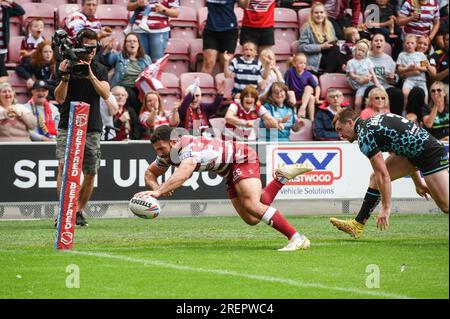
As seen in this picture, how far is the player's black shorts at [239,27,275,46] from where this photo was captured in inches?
769

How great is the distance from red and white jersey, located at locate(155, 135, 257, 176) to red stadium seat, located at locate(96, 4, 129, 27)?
7.92m

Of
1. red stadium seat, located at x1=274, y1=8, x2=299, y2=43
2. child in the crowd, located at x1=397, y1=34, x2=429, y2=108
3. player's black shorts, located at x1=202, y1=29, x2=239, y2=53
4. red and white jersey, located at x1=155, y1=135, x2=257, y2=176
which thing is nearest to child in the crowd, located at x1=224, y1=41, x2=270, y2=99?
player's black shorts, located at x1=202, y1=29, x2=239, y2=53

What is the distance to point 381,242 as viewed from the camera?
43.0ft

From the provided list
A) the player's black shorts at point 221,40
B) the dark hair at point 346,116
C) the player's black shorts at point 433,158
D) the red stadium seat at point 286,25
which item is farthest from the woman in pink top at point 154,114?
the player's black shorts at point 433,158

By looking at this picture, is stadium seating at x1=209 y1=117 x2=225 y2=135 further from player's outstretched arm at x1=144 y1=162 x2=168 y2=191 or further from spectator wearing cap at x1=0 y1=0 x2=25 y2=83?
player's outstretched arm at x1=144 y1=162 x2=168 y2=191

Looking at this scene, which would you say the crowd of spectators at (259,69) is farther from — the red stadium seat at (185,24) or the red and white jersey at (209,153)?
the red and white jersey at (209,153)

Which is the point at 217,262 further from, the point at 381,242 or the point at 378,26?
the point at 378,26

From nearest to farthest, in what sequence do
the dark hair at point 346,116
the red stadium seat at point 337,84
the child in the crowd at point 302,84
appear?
the dark hair at point 346,116 → the child in the crowd at point 302,84 → the red stadium seat at point 337,84

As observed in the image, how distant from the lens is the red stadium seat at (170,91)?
19.3 metres

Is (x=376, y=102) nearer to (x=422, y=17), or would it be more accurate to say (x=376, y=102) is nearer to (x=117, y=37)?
(x=422, y=17)

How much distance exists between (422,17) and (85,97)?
8914 millimetres

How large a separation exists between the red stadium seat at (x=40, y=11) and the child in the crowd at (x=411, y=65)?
21.4 feet

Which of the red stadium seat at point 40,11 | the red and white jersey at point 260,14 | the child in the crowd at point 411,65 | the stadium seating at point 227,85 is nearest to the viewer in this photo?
the stadium seating at point 227,85
